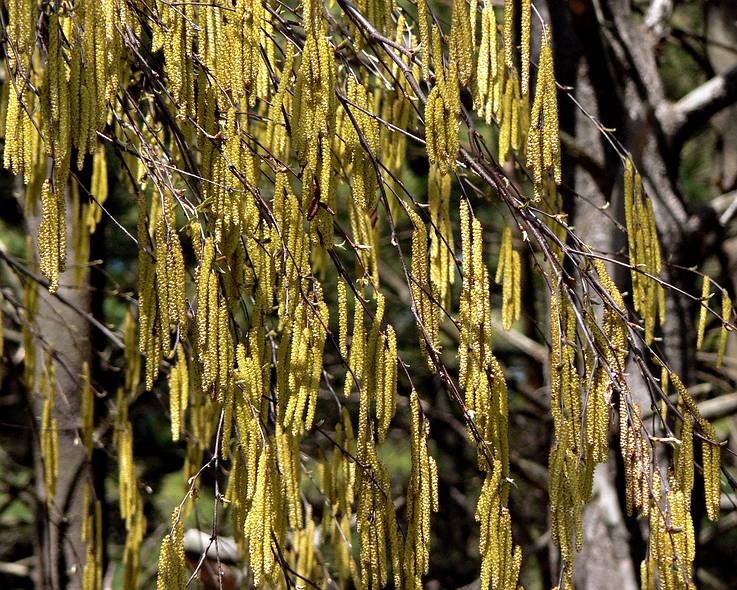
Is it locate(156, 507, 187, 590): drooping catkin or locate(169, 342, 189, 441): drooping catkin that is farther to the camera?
locate(169, 342, 189, 441): drooping catkin

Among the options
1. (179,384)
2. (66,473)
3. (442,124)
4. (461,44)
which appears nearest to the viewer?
(442,124)

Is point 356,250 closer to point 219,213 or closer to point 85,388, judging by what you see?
point 219,213

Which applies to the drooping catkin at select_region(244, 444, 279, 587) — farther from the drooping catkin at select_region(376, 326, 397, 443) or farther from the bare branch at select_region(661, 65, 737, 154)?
the bare branch at select_region(661, 65, 737, 154)

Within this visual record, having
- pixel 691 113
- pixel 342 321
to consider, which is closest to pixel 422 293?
pixel 342 321

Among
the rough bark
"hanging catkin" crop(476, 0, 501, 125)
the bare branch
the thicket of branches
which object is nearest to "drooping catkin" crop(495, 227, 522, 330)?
the thicket of branches

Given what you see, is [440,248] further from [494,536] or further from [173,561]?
[173,561]

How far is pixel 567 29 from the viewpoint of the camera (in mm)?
2461

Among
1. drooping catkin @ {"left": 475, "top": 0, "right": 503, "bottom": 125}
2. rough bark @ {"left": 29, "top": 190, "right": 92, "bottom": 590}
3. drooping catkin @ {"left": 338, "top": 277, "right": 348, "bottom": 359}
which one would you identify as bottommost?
rough bark @ {"left": 29, "top": 190, "right": 92, "bottom": 590}

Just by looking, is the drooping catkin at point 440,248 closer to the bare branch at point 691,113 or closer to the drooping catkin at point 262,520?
the drooping catkin at point 262,520

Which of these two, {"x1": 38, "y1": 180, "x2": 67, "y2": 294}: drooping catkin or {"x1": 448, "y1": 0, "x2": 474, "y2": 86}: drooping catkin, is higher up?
{"x1": 448, "y1": 0, "x2": 474, "y2": 86}: drooping catkin

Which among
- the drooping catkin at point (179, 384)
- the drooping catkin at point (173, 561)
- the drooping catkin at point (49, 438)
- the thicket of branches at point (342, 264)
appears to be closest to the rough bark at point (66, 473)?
the drooping catkin at point (49, 438)

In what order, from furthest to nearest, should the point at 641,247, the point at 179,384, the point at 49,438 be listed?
1. the point at 49,438
2. the point at 179,384
3. the point at 641,247

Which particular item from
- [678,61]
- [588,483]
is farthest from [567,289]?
[678,61]

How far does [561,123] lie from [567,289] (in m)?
1.52
